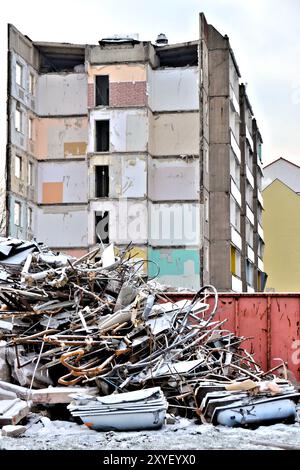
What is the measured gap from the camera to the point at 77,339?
8.43 metres

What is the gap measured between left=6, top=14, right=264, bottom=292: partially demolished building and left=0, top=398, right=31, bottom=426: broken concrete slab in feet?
65.3

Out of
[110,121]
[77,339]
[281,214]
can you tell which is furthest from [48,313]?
[281,214]

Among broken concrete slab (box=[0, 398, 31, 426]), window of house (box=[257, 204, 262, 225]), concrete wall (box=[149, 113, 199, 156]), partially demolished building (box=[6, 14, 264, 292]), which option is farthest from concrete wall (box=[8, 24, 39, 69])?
broken concrete slab (box=[0, 398, 31, 426])

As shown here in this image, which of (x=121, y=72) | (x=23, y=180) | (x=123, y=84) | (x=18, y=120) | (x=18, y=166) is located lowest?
(x=23, y=180)

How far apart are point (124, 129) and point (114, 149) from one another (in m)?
0.92

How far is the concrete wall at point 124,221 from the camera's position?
27.9 meters

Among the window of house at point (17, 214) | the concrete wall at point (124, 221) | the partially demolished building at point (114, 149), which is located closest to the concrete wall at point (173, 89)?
the partially demolished building at point (114, 149)

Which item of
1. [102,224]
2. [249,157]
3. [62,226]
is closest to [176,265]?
[102,224]

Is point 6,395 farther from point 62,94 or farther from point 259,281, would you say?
point 259,281

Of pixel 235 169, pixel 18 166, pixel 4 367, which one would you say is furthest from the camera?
pixel 235 169

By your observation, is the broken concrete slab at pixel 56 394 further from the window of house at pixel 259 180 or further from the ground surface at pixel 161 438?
the window of house at pixel 259 180

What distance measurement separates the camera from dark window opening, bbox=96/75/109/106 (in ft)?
95.0

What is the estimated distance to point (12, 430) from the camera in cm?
673

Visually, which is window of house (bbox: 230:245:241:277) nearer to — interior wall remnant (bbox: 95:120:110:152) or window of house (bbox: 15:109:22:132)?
interior wall remnant (bbox: 95:120:110:152)
